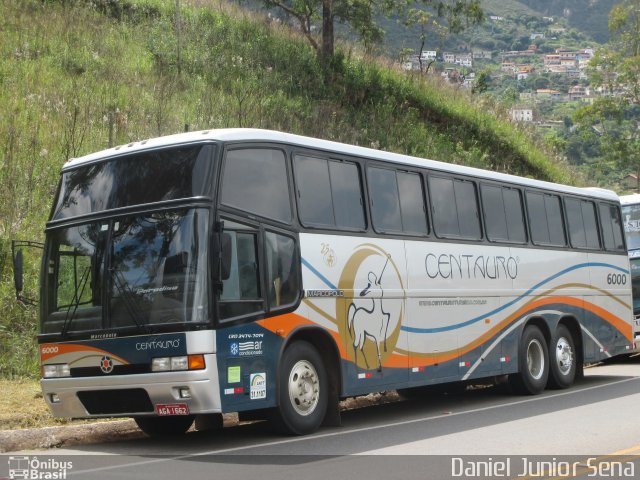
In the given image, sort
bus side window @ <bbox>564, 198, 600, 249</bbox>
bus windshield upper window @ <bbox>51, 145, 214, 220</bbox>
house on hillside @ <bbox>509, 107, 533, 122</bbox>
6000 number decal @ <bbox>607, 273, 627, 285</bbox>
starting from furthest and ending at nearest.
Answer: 1. house on hillside @ <bbox>509, 107, 533, 122</bbox>
2. 6000 number decal @ <bbox>607, 273, 627, 285</bbox>
3. bus side window @ <bbox>564, 198, 600, 249</bbox>
4. bus windshield upper window @ <bbox>51, 145, 214, 220</bbox>

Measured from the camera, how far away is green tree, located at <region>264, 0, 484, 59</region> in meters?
31.2

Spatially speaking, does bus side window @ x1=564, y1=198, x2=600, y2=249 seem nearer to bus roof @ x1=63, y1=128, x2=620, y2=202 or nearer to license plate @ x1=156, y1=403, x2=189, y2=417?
bus roof @ x1=63, y1=128, x2=620, y2=202

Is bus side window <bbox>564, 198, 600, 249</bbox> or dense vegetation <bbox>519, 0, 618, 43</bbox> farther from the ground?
dense vegetation <bbox>519, 0, 618, 43</bbox>

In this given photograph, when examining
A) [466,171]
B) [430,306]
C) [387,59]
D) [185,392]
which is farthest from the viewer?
[387,59]

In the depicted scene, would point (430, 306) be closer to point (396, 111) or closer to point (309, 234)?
point (309, 234)

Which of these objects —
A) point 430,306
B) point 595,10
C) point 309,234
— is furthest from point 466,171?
point 595,10

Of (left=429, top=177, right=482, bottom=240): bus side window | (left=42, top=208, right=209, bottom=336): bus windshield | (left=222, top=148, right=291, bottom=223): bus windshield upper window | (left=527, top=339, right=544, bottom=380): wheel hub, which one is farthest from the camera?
(left=527, top=339, right=544, bottom=380): wheel hub

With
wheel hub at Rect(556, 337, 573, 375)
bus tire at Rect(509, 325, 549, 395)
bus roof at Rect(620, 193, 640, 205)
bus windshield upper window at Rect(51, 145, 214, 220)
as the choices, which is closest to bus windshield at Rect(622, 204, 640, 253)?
bus roof at Rect(620, 193, 640, 205)

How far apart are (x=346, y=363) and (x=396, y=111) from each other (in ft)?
65.1

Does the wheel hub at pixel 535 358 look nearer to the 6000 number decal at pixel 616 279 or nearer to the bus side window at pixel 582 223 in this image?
the bus side window at pixel 582 223

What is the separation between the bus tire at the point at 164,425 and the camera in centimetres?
1270

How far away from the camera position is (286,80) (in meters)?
29.9

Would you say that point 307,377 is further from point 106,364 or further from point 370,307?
point 106,364

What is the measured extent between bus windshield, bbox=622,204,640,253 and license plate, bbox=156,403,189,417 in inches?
672
